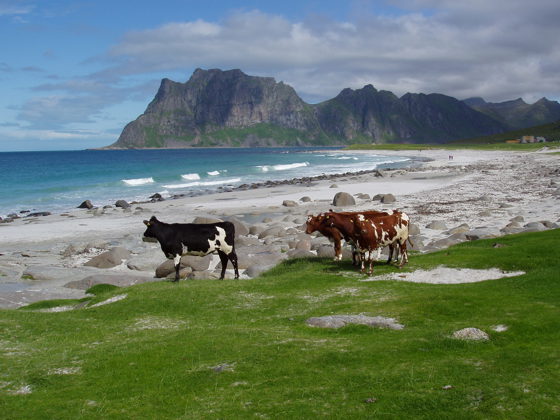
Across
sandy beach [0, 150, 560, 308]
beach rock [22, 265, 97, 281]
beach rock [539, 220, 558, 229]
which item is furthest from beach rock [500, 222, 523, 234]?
beach rock [22, 265, 97, 281]

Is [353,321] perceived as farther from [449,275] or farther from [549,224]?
[549,224]

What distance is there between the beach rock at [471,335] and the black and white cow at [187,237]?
1297 cm

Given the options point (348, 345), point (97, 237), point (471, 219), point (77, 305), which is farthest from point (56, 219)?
point (348, 345)

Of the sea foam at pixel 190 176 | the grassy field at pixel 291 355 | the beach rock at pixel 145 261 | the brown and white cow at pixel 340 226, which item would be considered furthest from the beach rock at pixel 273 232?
the sea foam at pixel 190 176

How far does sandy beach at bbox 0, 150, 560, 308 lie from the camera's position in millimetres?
29766

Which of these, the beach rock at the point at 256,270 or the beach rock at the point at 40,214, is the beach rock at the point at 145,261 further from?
the beach rock at the point at 40,214

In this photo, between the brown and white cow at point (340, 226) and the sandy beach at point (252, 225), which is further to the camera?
the sandy beach at point (252, 225)

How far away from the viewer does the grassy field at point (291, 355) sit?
30.0ft

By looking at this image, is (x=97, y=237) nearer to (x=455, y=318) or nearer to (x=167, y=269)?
(x=167, y=269)

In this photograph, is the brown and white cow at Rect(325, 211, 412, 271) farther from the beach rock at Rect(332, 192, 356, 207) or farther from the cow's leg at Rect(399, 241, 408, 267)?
the beach rock at Rect(332, 192, 356, 207)

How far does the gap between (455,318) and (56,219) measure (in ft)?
166

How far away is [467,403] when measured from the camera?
8.66m

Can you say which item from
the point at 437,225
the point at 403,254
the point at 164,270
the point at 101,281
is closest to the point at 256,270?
the point at 164,270

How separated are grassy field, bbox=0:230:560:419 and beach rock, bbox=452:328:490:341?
227mm
